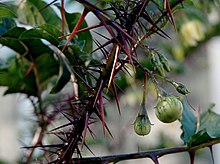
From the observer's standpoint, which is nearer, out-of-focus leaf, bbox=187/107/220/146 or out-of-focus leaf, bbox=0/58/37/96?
out-of-focus leaf, bbox=187/107/220/146

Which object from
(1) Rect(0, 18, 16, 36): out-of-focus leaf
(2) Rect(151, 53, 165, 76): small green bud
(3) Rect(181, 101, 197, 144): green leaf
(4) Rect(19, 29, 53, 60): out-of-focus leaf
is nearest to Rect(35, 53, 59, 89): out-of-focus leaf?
(4) Rect(19, 29, 53, 60): out-of-focus leaf

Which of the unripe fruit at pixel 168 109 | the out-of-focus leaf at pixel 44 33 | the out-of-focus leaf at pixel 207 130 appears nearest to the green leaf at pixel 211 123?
the out-of-focus leaf at pixel 207 130

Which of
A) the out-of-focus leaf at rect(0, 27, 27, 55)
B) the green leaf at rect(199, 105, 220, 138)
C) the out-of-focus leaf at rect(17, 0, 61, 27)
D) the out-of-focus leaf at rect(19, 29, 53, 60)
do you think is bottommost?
the green leaf at rect(199, 105, 220, 138)

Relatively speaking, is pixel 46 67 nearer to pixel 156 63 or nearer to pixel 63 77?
pixel 63 77

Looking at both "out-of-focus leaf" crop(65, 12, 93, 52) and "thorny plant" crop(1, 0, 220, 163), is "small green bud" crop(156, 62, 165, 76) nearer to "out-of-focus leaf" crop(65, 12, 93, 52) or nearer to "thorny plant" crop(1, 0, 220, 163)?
"thorny plant" crop(1, 0, 220, 163)

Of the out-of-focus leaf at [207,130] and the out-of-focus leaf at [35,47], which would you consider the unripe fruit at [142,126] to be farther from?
the out-of-focus leaf at [35,47]

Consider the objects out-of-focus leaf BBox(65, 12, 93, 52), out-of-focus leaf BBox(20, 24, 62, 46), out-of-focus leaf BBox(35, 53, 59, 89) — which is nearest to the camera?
out-of-focus leaf BBox(20, 24, 62, 46)
